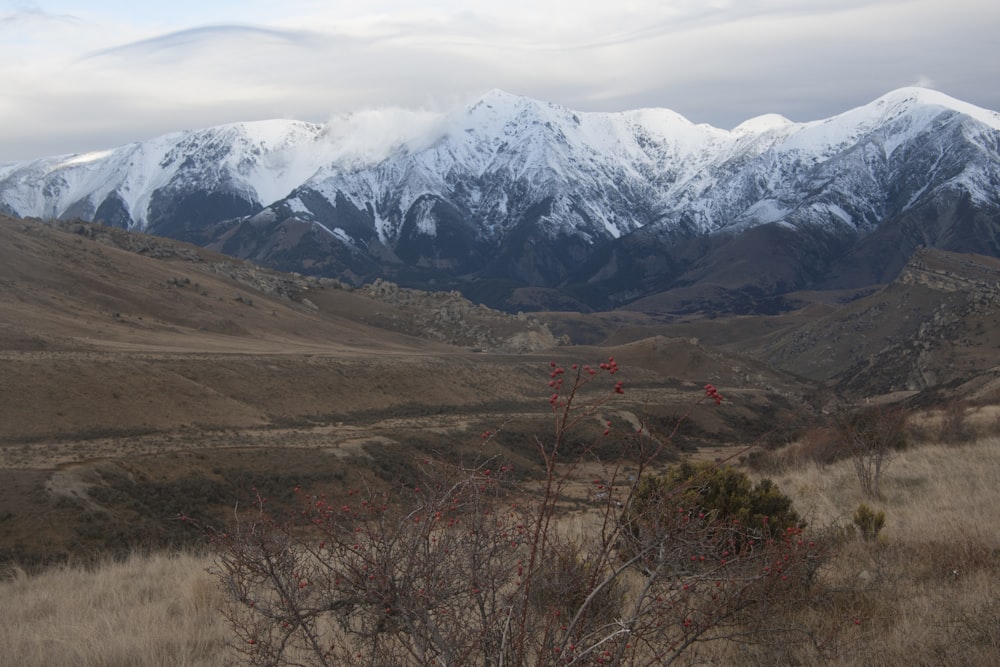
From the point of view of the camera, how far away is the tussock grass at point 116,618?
6.22 m

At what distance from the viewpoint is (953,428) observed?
19.9 meters

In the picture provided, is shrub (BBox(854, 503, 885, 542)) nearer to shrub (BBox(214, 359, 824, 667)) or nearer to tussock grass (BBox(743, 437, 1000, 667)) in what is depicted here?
tussock grass (BBox(743, 437, 1000, 667))

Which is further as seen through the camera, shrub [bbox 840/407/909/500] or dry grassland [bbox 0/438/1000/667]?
shrub [bbox 840/407/909/500]

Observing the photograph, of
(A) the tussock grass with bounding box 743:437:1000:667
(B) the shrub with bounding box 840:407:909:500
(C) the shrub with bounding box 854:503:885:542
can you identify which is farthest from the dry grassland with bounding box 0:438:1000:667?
(B) the shrub with bounding box 840:407:909:500

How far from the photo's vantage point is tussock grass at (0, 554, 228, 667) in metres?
6.22

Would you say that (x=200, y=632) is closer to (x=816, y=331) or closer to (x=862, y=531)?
(x=862, y=531)

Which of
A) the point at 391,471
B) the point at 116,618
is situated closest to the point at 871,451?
the point at 116,618

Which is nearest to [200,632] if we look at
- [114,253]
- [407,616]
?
[407,616]

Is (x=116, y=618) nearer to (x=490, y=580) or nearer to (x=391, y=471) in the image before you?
(x=490, y=580)

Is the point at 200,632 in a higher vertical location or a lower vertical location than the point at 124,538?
higher

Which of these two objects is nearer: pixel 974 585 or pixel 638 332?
pixel 974 585

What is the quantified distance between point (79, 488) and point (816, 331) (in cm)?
11685

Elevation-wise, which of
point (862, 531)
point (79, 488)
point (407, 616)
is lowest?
point (79, 488)

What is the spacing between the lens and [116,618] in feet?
24.2
